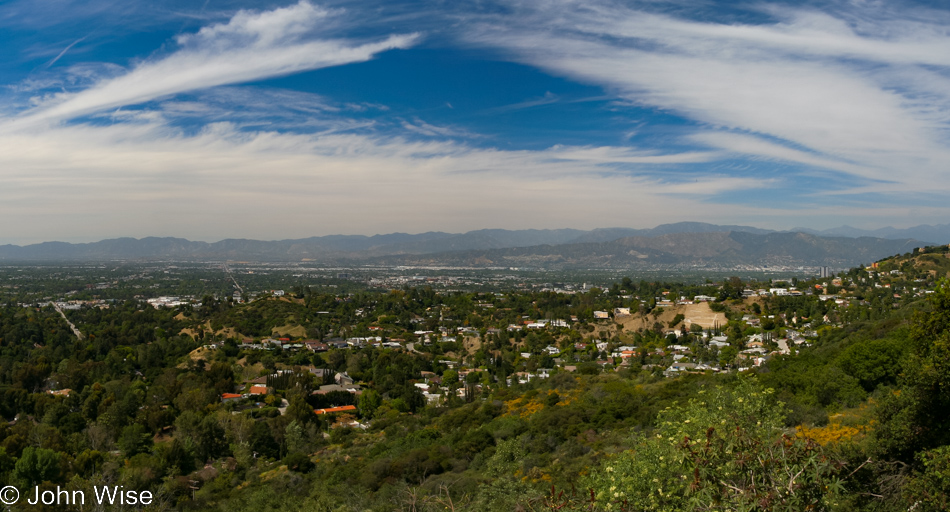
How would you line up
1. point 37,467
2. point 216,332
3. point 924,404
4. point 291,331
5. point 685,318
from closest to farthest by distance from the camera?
point 924,404 < point 37,467 < point 685,318 < point 216,332 < point 291,331

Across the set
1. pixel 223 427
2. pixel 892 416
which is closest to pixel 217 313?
pixel 223 427

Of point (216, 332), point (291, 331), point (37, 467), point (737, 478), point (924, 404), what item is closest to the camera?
point (737, 478)

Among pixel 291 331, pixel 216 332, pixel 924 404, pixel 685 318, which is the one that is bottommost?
pixel 291 331

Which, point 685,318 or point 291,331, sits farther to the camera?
point 291,331

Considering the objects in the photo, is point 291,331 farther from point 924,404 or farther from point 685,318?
point 924,404

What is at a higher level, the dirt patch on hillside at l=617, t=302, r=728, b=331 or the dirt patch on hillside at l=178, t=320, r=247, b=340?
the dirt patch on hillside at l=617, t=302, r=728, b=331

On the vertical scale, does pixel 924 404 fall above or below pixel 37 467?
above

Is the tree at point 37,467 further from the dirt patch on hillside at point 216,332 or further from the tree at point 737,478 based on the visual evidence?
the dirt patch on hillside at point 216,332

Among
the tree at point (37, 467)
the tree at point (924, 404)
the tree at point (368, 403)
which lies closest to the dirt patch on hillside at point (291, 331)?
the tree at point (368, 403)

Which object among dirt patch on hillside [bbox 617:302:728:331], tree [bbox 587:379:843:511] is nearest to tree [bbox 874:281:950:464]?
tree [bbox 587:379:843:511]

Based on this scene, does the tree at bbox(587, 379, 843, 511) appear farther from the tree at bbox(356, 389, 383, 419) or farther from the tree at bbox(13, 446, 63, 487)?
the tree at bbox(356, 389, 383, 419)

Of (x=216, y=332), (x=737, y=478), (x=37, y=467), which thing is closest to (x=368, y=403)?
(x=37, y=467)
